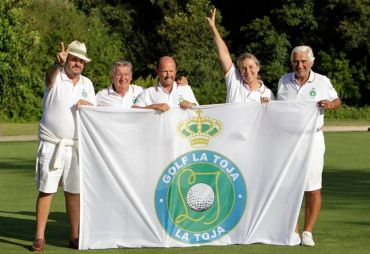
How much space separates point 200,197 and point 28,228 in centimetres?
211

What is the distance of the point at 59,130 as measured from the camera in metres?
8.93

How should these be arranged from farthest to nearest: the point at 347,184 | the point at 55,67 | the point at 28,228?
the point at 347,184 < the point at 28,228 < the point at 55,67

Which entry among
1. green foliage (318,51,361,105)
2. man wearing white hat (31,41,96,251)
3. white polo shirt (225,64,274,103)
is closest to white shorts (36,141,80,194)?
man wearing white hat (31,41,96,251)

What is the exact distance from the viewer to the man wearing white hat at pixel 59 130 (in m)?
8.91

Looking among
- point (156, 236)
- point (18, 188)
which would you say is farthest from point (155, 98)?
point (18, 188)

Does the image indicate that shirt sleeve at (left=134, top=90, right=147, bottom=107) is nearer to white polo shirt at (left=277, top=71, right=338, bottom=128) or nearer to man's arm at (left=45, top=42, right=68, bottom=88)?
man's arm at (left=45, top=42, right=68, bottom=88)

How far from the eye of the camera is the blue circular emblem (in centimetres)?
900

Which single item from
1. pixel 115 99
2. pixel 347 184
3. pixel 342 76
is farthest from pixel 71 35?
pixel 115 99

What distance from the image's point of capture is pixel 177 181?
29.6 ft

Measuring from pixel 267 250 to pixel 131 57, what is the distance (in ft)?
130

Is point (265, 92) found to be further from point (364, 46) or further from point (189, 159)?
point (364, 46)

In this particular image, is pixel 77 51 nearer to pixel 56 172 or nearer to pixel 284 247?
pixel 56 172

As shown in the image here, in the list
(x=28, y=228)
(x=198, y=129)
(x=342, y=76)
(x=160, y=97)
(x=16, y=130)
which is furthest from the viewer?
(x=342, y=76)

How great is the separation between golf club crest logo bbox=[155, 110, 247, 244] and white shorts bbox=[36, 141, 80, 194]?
77cm
